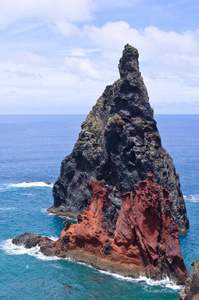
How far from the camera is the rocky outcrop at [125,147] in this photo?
7294 cm

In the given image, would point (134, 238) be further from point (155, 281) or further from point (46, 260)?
point (46, 260)

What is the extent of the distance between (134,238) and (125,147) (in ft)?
81.6

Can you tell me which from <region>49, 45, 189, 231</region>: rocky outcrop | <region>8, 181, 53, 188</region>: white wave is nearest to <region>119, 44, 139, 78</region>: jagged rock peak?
<region>49, 45, 189, 231</region>: rocky outcrop

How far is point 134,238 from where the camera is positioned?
5350 cm

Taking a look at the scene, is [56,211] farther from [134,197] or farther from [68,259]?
[134,197]

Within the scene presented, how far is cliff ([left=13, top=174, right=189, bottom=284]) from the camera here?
51.0 m

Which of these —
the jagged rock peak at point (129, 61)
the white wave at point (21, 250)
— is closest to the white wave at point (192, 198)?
the jagged rock peak at point (129, 61)

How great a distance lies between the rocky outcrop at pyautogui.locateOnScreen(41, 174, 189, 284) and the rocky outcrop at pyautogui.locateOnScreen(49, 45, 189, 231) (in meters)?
16.5

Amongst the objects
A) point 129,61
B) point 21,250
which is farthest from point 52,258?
point 129,61

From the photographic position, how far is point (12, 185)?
107 m

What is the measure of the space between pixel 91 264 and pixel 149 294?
1139 cm

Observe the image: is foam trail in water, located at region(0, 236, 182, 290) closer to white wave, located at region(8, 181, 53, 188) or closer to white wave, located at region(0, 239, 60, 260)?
white wave, located at region(0, 239, 60, 260)

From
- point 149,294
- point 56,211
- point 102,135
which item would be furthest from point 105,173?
point 149,294

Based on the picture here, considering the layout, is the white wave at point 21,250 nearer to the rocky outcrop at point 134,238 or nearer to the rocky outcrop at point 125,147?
the rocky outcrop at point 134,238
